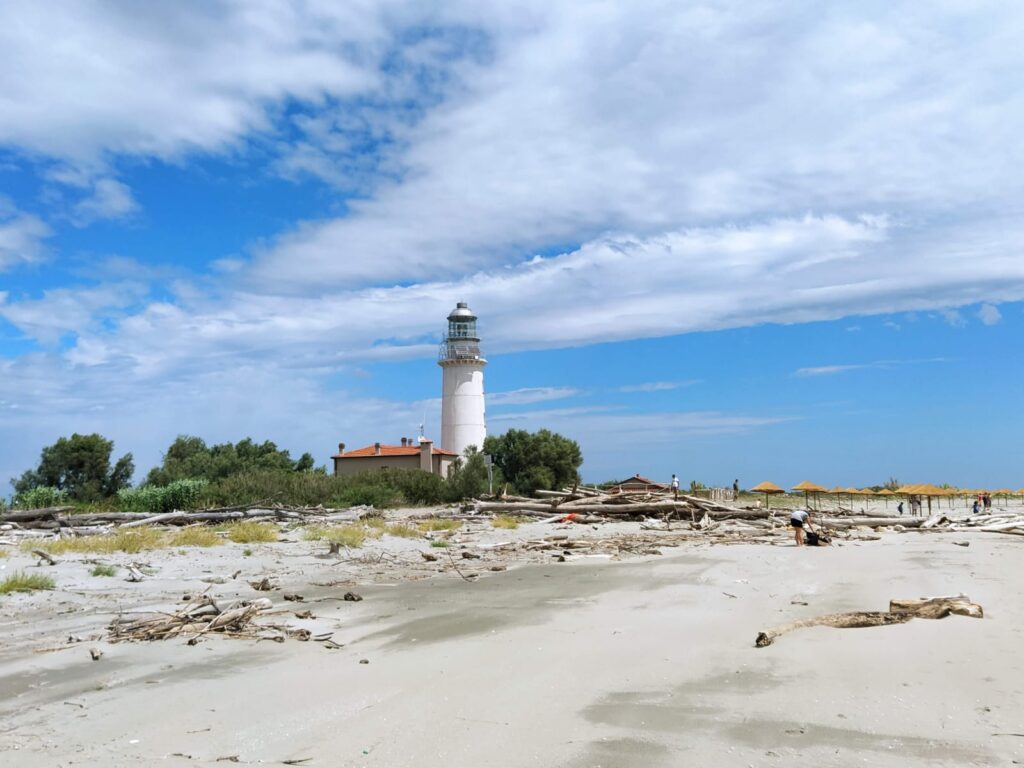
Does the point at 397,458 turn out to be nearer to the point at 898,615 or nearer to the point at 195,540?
the point at 195,540

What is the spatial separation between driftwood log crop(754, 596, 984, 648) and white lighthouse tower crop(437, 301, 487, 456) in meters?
45.1

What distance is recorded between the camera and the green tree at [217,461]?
4512cm

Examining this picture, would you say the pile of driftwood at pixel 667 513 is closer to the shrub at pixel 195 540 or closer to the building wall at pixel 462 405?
the shrub at pixel 195 540

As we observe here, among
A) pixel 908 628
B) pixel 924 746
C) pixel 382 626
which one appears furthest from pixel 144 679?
pixel 908 628

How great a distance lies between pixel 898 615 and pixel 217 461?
147 ft

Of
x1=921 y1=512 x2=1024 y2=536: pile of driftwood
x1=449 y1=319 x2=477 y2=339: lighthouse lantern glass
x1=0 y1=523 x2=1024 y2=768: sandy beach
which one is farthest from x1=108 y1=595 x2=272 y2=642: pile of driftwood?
x1=449 y1=319 x2=477 y2=339: lighthouse lantern glass

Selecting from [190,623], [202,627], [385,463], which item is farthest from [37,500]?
[385,463]

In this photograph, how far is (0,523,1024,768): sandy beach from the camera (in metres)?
5.09

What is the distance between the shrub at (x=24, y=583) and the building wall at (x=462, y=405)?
137 feet

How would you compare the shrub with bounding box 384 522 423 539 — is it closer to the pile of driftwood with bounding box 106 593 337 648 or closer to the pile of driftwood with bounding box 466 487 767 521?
the pile of driftwood with bounding box 466 487 767 521

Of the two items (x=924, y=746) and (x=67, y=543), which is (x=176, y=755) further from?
(x=67, y=543)

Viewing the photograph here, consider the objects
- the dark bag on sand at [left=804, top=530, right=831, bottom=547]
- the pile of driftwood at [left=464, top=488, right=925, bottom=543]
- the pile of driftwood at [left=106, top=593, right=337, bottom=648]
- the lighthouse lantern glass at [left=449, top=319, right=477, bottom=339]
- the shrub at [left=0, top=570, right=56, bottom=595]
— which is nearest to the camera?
the pile of driftwood at [left=106, top=593, right=337, bottom=648]

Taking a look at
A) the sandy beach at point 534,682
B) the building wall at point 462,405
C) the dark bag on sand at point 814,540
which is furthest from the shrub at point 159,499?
the building wall at point 462,405

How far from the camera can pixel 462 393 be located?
53.8 m
